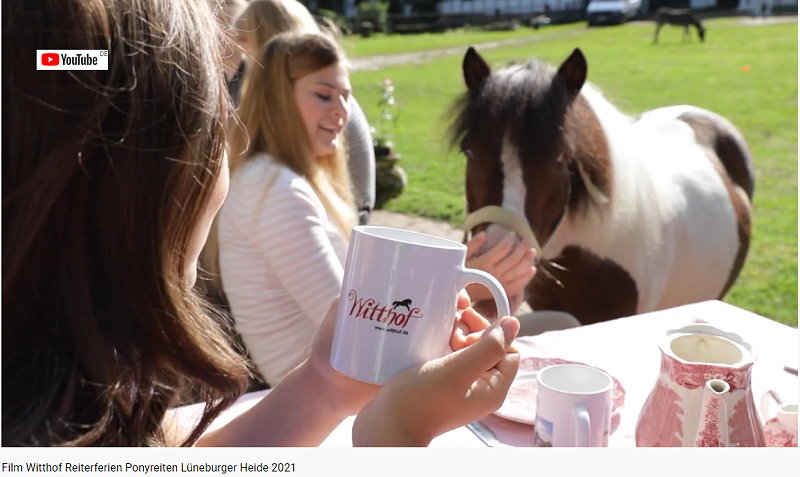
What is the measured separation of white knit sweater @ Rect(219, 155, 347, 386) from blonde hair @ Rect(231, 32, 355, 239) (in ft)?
0.21

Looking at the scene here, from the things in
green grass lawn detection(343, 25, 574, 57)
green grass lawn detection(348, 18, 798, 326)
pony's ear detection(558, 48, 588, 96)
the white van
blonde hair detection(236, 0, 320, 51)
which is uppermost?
the white van

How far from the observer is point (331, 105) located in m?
1.98

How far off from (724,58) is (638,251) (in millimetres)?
16665

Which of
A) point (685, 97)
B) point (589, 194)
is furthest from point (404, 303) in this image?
point (685, 97)

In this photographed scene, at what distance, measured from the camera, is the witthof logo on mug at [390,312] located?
2.66 feet

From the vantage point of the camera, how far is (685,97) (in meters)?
11.1

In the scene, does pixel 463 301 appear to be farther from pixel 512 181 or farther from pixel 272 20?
pixel 272 20

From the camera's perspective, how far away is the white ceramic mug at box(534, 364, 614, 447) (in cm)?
93

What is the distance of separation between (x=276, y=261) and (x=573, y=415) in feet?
3.11

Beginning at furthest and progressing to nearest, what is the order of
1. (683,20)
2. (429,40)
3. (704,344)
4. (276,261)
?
(429,40) < (683,20) < (276,261) < (704,344)

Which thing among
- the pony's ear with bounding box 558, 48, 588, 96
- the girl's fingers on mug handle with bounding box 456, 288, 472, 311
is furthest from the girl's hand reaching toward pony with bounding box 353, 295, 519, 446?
the pony's ear with bounding box 558, 48, 588, 96

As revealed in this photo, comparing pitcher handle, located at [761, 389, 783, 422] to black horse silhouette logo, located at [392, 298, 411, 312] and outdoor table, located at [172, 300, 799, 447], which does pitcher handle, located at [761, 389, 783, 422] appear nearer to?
outdoor table, located at [172, 300, 799, 447]
